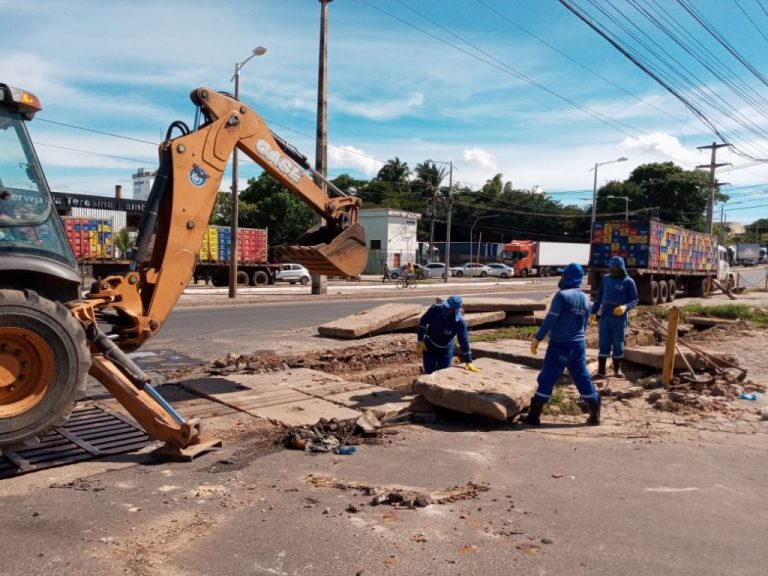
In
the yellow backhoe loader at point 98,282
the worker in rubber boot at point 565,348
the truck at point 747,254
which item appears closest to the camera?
the yellow backhoe loader at point 98,282

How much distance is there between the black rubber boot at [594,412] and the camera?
265 inches

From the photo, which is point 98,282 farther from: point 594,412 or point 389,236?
point 389,236

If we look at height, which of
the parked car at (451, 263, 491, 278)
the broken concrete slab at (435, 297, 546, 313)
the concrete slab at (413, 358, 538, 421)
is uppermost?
the broken concrete slab at (435, 297, 546, 313)

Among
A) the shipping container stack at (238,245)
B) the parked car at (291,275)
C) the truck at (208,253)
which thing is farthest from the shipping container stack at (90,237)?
the parked car at (291,275)

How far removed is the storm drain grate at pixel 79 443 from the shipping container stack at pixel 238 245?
2574 cm

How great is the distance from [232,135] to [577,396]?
5142 millimetres

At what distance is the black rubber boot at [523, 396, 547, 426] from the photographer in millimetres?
6656

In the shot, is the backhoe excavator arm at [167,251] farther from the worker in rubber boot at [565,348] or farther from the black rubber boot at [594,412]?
the black rubber boot at [594,412]

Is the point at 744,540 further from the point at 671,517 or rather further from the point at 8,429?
the point at 8,429

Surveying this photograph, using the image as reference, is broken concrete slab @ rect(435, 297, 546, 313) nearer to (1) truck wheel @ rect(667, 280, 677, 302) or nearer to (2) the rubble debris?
(2) the rubble debris

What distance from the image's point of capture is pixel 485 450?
575cm

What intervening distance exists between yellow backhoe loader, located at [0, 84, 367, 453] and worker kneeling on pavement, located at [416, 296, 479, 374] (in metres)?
2.62

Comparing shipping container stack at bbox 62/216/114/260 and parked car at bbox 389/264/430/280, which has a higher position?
shipping container stack at bbox 62/216/114/260

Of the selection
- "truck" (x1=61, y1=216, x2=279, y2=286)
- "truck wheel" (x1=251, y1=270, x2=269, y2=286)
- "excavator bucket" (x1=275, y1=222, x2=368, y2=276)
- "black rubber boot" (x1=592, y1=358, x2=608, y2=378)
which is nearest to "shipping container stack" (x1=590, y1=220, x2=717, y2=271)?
"black rubber boot" (x1=592, y1=358, x2=608, y2=378)
